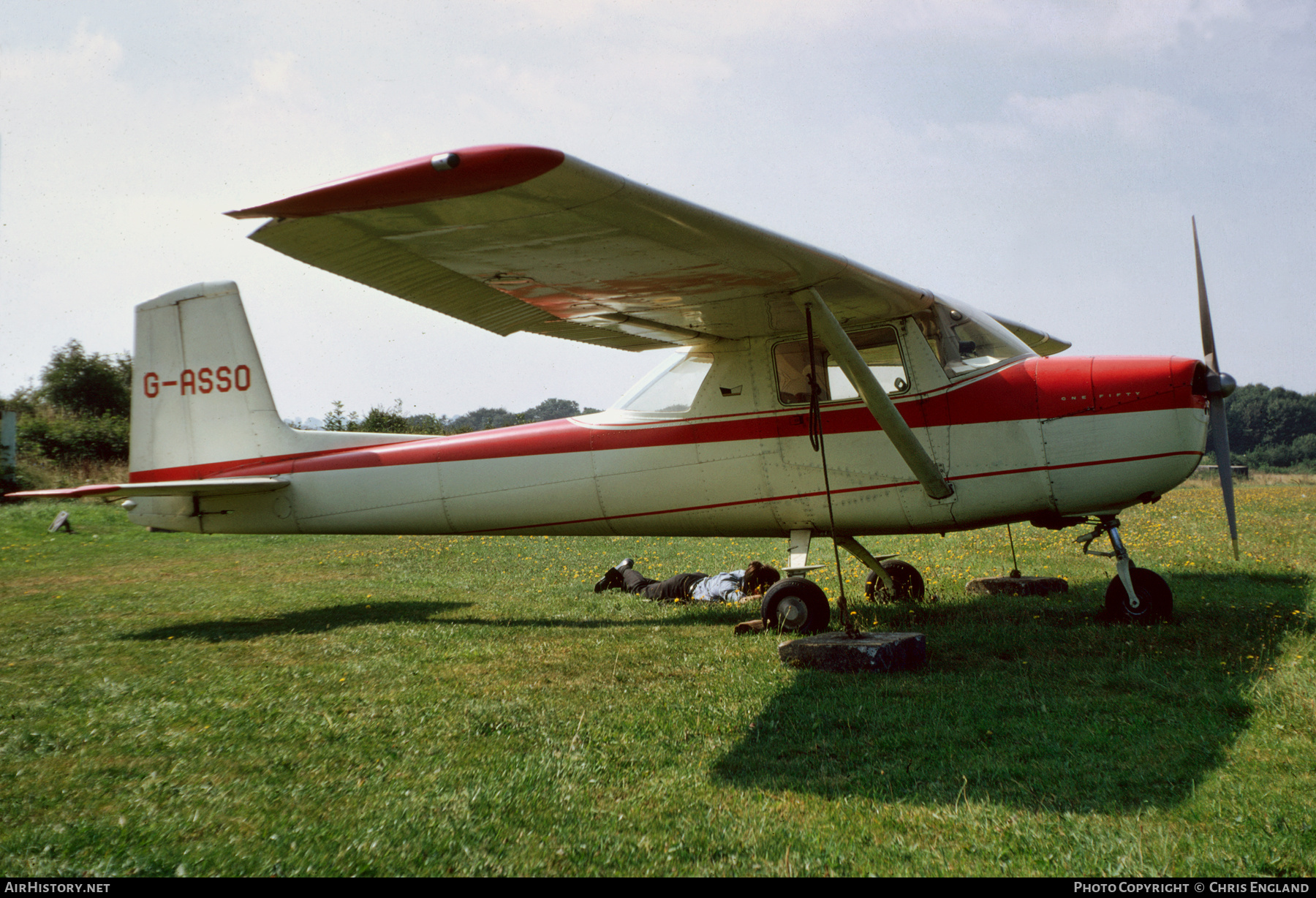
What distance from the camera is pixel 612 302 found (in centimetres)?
588

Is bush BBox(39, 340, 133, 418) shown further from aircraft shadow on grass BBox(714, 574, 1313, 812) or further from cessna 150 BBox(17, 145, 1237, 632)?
aircraft shadow on grass BBox(714, 574, 1313, 812)

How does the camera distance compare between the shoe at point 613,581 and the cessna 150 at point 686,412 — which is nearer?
the cessna 150 at point 686,412

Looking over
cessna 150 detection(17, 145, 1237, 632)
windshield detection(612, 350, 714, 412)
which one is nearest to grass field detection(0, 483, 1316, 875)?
cessna 150 detection(17, 145, 1237, 632)

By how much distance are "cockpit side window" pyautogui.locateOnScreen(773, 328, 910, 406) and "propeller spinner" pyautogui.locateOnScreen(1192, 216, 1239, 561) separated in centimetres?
218

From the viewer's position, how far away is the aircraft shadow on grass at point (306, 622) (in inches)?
270

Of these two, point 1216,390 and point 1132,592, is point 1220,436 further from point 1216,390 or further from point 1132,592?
point 1132,592

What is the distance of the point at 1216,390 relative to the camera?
5.71m

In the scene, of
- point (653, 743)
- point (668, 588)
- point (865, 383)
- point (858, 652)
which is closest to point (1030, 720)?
point (858, 652)

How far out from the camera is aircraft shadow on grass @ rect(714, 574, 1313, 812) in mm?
3139

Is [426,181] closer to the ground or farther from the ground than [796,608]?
farther from the ground

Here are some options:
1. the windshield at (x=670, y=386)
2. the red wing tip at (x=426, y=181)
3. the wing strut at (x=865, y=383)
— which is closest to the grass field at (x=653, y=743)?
the wing strut at (x=865, y=383)

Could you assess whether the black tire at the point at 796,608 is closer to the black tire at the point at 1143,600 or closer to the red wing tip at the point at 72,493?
the black tire at the point at 1143,600

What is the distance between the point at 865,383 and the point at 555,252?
8.12ft

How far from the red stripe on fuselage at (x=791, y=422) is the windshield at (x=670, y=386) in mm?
180
